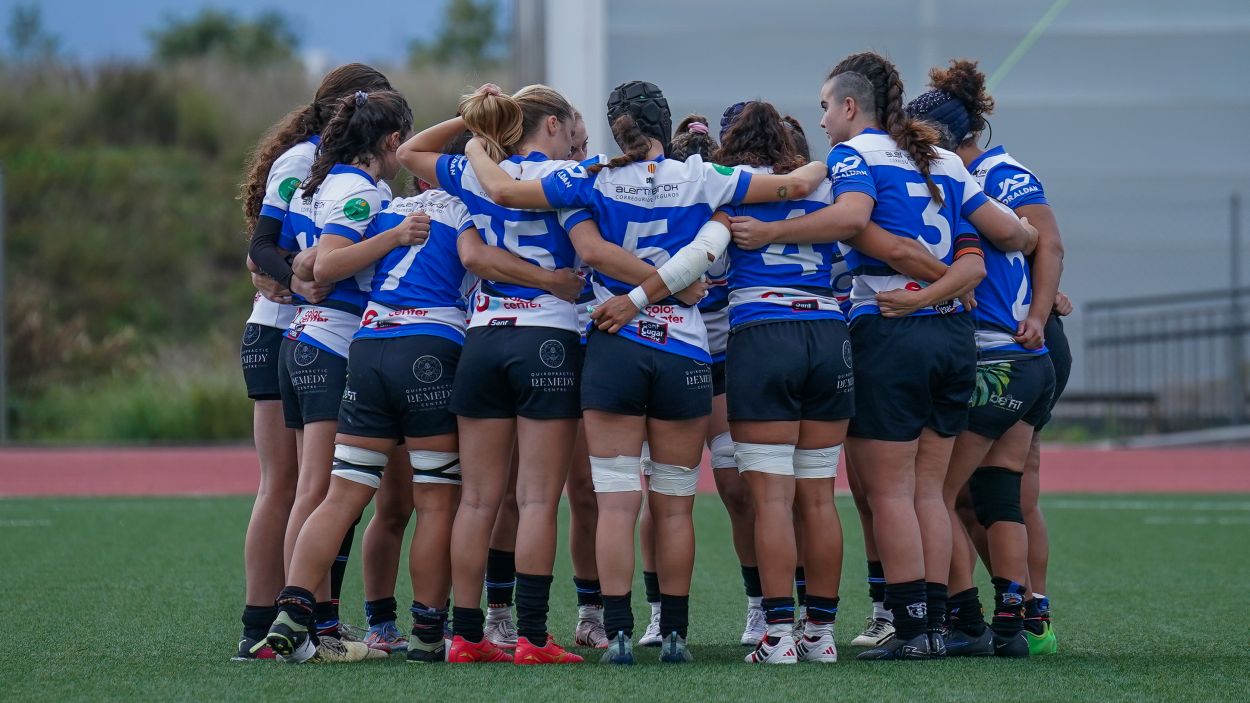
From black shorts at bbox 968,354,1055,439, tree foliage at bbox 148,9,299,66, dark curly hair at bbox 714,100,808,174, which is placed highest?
tree foliage at bbox 148,9,299,66

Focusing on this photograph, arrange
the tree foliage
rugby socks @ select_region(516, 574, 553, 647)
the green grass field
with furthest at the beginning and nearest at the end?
the tree foliage → rugby socks @ select_region(516, 574, 553, 647) → the green grass field

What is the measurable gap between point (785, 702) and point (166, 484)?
28.9 feet

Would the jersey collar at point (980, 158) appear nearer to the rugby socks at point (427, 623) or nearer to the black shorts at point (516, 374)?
the black shorts at point (516, 374)

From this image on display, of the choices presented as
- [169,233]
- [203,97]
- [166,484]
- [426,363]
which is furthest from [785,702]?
[203,97]

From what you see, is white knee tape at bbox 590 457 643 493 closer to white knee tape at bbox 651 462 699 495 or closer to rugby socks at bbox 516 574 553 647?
white knee tape at bbox 651 462 699 495

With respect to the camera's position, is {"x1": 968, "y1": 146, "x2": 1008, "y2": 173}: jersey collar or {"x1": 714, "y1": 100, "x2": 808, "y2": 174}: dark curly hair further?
{"x1": 968, "y1": 146, "x2": 1008, "y2": 173}: jersey collar

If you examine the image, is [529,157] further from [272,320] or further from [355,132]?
[272,320]

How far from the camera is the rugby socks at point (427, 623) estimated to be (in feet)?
14.6

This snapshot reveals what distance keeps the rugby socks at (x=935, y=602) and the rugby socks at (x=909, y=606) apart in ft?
0.24

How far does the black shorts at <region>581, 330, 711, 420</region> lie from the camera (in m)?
4.28

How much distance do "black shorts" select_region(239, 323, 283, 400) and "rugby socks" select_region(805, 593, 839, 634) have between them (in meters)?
1.94

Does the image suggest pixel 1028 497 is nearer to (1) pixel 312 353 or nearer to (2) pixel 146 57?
(1) pixel 312 353

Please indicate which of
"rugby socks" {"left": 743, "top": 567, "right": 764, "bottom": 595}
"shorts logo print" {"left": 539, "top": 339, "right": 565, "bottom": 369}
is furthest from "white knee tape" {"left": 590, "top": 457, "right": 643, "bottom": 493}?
"rugby socks" {"left": 743, "top": 567, "right": 764, "bottom": 595}

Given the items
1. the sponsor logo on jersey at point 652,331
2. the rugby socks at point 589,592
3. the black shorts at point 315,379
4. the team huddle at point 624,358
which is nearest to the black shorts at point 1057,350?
the team huddle at point 624,358
